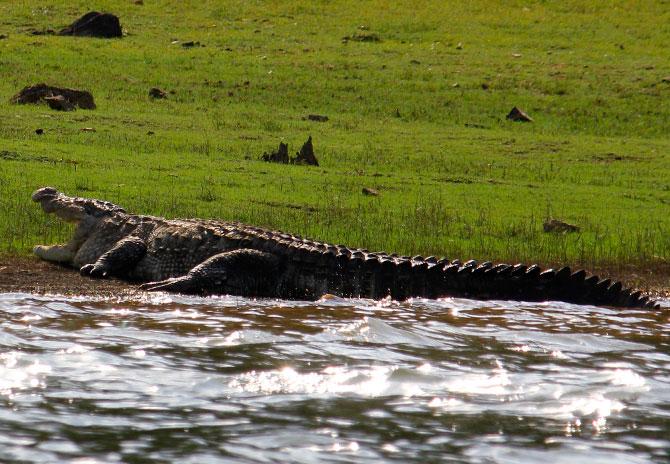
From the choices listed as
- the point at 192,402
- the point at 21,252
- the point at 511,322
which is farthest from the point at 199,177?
the point at 192,402

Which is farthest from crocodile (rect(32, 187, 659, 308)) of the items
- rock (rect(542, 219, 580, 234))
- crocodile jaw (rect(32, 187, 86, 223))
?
rock (rect(542, 219, 580, 234))

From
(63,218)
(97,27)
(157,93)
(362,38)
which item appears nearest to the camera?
(63,218)

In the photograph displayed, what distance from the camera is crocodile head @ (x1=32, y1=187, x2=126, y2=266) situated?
12320 mm

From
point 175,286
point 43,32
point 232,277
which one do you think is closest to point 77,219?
point 175,286

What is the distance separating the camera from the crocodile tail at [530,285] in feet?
35.6

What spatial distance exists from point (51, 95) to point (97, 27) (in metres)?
11.9

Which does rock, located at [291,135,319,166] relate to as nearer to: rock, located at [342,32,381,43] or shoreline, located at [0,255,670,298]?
shoreline, located at [0,255,670,298]

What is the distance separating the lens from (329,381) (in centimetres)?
803

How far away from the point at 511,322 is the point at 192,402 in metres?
3.77

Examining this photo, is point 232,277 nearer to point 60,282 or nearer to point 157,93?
point 60,282

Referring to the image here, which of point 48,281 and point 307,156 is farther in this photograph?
point 307,156

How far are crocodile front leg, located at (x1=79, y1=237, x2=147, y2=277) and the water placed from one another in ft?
3.92

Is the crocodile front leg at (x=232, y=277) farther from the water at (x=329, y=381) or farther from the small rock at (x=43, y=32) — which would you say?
the small rock at (x=43, y=32)

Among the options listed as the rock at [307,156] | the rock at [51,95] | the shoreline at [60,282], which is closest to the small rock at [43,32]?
the rock at [51,95]
